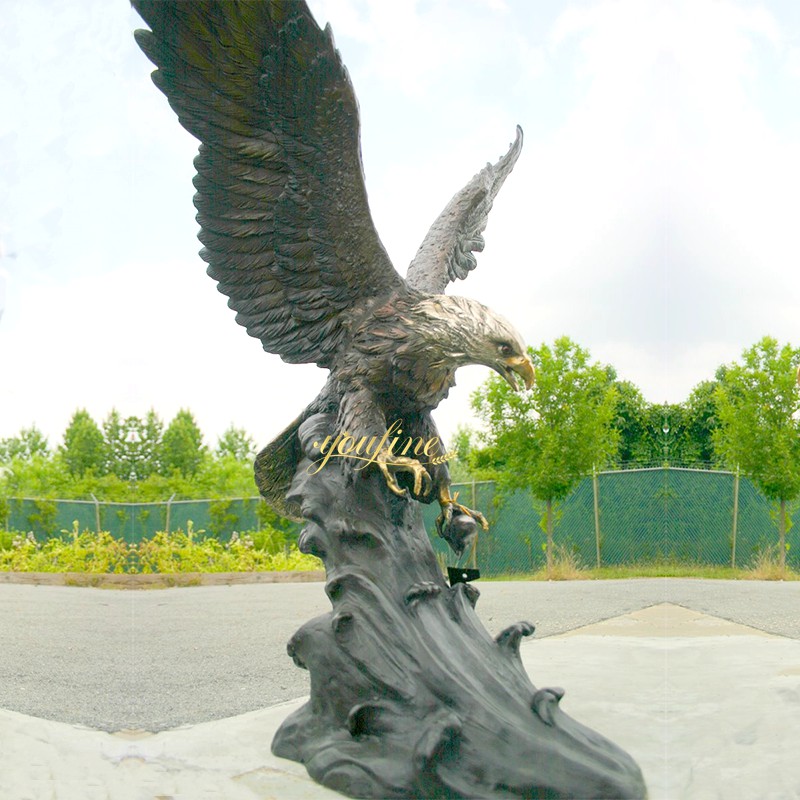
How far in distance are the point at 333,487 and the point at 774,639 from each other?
439 centimetres

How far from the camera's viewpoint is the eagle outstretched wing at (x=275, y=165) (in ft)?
9.49

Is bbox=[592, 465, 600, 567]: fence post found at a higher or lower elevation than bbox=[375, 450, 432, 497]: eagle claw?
lower

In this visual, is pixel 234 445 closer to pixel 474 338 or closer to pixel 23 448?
pixel 23 448

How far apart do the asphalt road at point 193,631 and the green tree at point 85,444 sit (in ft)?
4.74

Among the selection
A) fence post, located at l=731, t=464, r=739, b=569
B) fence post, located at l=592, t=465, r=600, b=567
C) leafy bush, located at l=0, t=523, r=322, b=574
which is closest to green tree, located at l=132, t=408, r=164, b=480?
leafy bush, located at l=0, t=523, r=322, b=574

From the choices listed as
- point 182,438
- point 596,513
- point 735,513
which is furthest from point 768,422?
point 182,438

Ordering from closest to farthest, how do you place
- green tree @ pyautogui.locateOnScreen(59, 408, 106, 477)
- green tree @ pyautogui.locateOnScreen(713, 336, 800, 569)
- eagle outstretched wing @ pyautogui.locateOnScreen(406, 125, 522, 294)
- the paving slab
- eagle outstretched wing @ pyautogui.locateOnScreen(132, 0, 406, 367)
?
eagle outstretched wing @ pyautogui.locateOnScreen(132, 0, 406, 367), the paving slab, eagle outstretched wing @ pyautogui.locateOnScreen(406, 125, 522, 294), green tree @ pyautogui.locateOnScreen(59, 408, 106, 477), green tree @ pyautogui.locateOnScreen(713, 336, 800, 569)

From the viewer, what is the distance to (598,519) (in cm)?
1147

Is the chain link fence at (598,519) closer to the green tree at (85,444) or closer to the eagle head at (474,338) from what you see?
the green tree at (85,444)

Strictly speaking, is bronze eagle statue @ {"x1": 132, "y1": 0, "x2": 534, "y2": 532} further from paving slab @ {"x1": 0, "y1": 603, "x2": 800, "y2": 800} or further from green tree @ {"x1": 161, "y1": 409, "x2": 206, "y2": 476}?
green tree @ {"x1": 161, "y1": 409, "x2": 206, "y2": 476}

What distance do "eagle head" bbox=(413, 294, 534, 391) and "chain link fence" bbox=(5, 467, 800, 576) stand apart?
24.1 ft

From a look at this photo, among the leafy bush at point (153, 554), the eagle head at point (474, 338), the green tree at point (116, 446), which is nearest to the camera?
the eagle head at point (474, 338)

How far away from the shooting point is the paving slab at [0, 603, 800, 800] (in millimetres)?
3033

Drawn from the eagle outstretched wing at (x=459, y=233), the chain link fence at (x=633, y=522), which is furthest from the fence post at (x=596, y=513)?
the eagle outstretched wing at (x=459, y=233)
